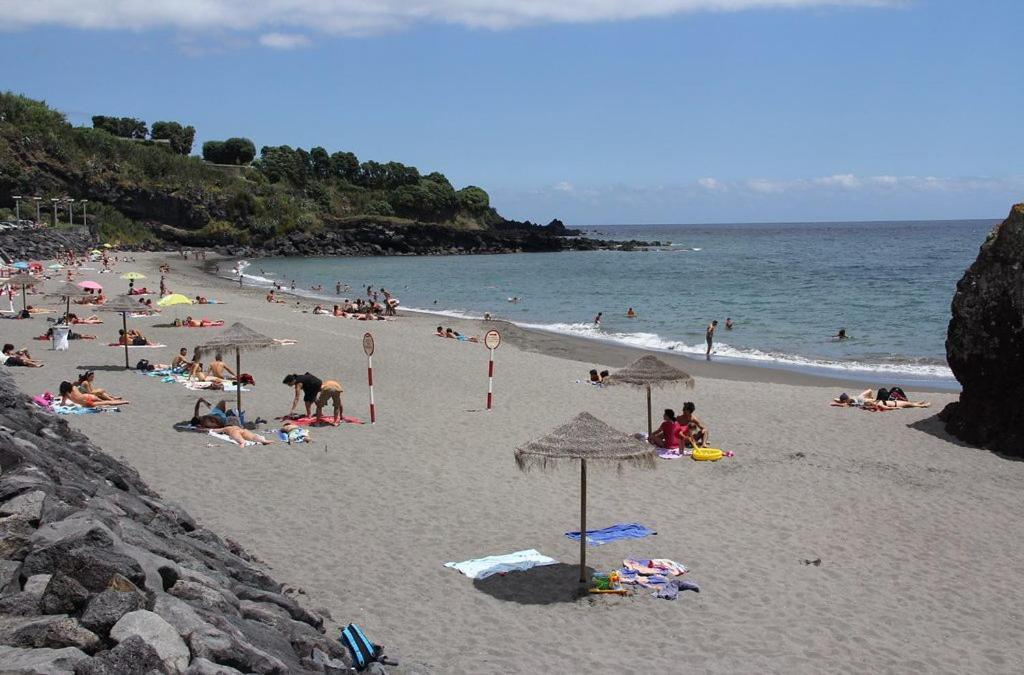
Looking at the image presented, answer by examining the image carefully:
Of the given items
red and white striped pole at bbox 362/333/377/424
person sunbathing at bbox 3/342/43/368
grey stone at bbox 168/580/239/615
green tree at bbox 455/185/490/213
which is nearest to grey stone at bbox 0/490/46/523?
grey stone at bbox 168/580/239/615

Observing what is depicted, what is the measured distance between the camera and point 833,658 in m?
7.56

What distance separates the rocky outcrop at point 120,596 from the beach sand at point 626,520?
1.49m

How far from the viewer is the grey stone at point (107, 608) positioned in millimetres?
4387

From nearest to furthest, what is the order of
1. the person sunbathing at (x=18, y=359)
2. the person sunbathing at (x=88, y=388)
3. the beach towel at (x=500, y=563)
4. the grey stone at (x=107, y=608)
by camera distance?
the grey stone at (x=107, y=608) < the beach towel at (x=500, y=563) < the person sunbathing at (x=88, y=388) < the person sunbathing at (x=18, y=359)

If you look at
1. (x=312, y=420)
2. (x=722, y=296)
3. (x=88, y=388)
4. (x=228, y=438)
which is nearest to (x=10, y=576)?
(x=228, y=438)

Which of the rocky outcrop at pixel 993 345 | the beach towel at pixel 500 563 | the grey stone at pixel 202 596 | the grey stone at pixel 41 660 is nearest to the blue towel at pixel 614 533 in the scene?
the beach towel at pixel 500 563

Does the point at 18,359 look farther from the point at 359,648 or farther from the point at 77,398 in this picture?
the point at 359,648

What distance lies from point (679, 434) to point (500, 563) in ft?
18.8

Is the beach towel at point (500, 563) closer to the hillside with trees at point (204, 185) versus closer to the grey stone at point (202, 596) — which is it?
the grey stone at point (202, 596)

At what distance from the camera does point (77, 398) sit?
15.2m

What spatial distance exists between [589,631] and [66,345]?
1889 centimetres

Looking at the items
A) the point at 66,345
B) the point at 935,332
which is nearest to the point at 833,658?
the point at 66,345

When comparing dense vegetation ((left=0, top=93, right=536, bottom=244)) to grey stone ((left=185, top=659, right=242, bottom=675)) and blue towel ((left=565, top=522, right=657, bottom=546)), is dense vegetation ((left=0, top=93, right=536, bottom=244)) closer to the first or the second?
blue towel ((left=565, top=522, right=657, bottom=546))

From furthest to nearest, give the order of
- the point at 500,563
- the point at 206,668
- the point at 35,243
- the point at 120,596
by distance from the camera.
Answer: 1. the point at 35,243
2. the point at 500,563
3. the point at 120,596
4. the point at 206,668
